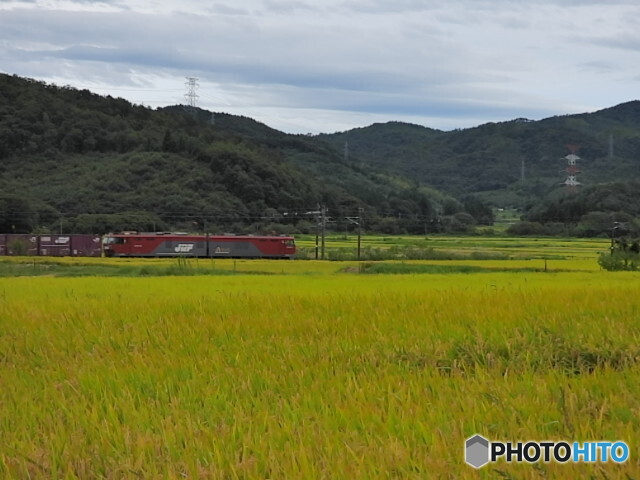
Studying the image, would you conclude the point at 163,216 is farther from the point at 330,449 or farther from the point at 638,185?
the point at 330,449

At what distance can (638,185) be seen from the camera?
99.8m

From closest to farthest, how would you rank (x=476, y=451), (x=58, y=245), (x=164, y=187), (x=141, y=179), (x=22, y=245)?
1. (x=476, y=451)
2. (x=22, y=245)
3. (x=58, y=245)
4. (x=164, y=187)
5. (x=141, y=179)

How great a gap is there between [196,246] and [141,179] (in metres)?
39.7

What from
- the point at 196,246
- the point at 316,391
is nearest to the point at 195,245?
the point at 196,246

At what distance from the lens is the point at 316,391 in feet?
16.1

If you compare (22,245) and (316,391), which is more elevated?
(316,391)

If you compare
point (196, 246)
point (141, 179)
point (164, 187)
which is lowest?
point (196, 246)

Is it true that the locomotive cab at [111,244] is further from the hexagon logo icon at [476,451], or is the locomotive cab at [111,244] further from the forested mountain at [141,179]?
the hexagon logo icon at [476,451]

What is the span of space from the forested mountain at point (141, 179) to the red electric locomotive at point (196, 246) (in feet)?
69.3

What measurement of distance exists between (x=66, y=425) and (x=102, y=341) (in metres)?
3.47

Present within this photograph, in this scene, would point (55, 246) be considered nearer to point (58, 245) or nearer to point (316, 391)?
point (58, 245)

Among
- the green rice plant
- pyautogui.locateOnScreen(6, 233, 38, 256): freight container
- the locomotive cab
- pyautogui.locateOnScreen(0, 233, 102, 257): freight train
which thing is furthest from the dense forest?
the green rice plant

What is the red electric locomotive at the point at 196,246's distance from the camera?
5256 centimetres

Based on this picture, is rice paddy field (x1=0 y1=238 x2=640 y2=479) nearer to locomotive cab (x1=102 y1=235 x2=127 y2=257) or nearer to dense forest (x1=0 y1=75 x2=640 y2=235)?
locomotive cab (x1=102 y1=235 x2=127 y2=257)
